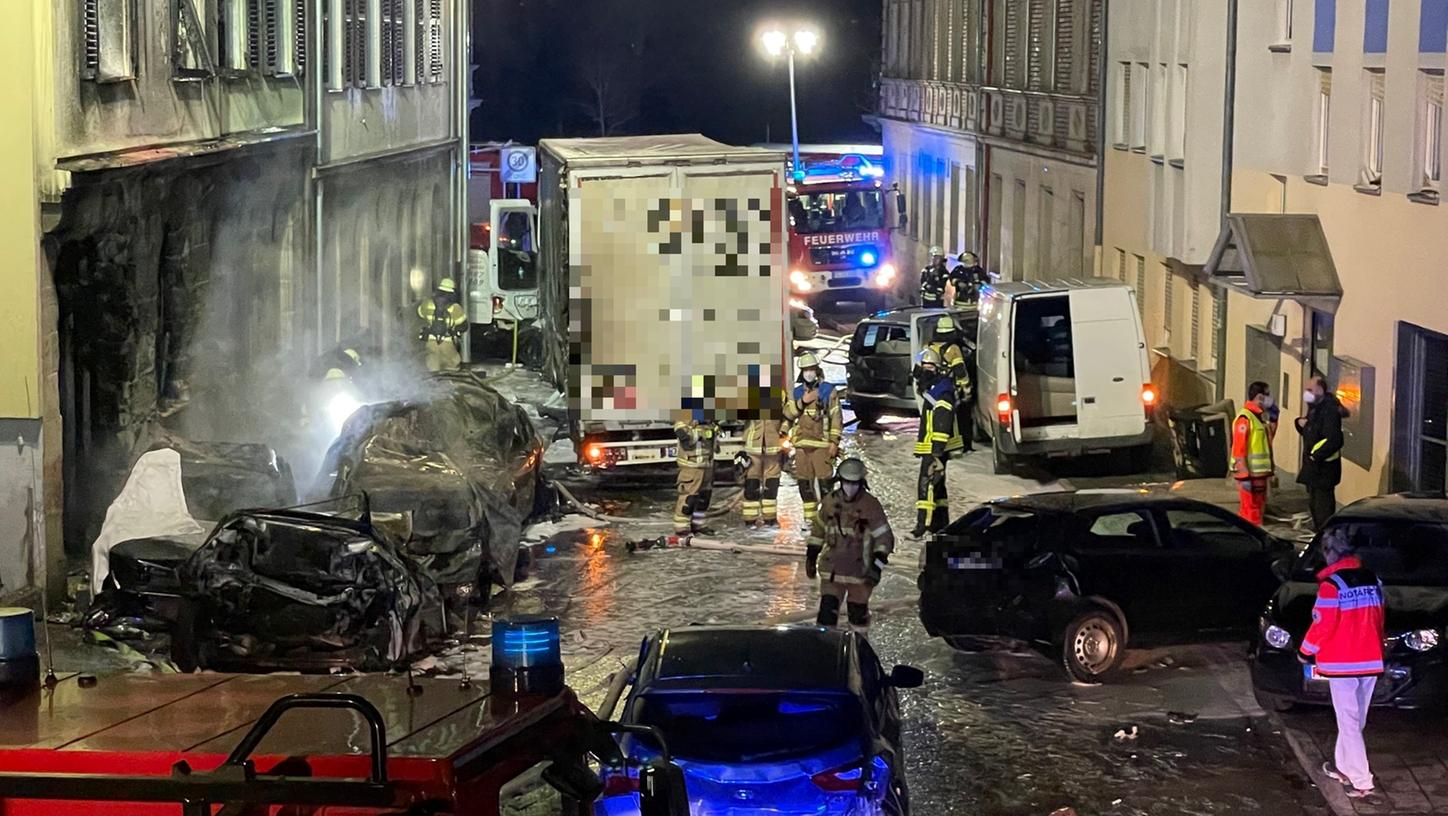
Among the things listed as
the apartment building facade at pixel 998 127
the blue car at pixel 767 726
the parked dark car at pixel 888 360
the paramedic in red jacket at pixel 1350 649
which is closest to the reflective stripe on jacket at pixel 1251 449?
the parked dark car at pixel 888 360

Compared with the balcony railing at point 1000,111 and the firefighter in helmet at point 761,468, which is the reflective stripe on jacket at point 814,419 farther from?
the balcony railing at point 1000,111

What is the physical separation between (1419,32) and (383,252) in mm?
18077

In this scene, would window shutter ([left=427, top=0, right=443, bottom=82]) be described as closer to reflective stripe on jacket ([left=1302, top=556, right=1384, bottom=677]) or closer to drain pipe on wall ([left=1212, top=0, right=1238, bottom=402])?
drain pipe on wall ([left=1212, top=0, right=1238, bottom=402])

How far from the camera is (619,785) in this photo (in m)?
7.86

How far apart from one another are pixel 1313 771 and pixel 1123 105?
65.2 ft

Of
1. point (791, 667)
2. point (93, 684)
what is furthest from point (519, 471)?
point (93, 684)

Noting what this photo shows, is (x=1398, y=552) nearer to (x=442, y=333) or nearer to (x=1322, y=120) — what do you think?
(x=1322, y=120)

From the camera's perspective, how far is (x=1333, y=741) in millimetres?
12000

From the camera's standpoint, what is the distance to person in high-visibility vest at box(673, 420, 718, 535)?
18531 millimetres

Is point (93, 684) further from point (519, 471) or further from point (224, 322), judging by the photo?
point (224, 322)

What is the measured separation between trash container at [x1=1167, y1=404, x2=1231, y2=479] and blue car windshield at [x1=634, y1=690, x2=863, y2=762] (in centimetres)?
1350

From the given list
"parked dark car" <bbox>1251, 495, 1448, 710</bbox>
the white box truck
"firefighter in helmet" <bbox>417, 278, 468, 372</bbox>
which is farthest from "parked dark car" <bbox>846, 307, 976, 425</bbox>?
"parked dark car" <bbox>1251, 495, 1448, 710</bbox>

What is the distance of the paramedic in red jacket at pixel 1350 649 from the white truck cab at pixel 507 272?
2160 centimetres

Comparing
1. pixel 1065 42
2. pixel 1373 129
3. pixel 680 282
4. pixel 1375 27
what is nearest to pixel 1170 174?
pixel 1373 129
